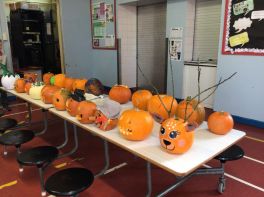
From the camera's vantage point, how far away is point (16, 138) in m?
2.23

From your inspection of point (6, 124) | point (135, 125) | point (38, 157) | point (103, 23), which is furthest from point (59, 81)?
point (103, 23)

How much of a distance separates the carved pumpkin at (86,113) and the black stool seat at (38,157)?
0.42 meters

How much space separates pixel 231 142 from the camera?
1439 mm

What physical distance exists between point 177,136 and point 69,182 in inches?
30.6

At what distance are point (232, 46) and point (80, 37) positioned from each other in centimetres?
385

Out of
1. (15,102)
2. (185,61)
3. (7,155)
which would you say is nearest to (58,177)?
(7,155)

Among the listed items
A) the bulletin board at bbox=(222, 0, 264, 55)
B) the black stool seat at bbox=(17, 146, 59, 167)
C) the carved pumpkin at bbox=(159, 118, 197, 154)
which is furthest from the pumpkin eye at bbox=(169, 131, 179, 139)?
the bulletin board at bbox=(222, 0, 264, 55)

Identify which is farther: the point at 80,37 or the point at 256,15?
the point at 80,37

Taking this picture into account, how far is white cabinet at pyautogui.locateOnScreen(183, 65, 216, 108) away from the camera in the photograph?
167 inches

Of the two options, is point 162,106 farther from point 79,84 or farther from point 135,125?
point 79,84

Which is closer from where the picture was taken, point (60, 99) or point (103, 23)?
point (60, 99)

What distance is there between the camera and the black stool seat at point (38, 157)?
1793 millimetres

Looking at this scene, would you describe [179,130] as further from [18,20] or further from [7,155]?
[18,20]

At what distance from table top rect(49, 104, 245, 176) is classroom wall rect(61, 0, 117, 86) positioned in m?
4.48
